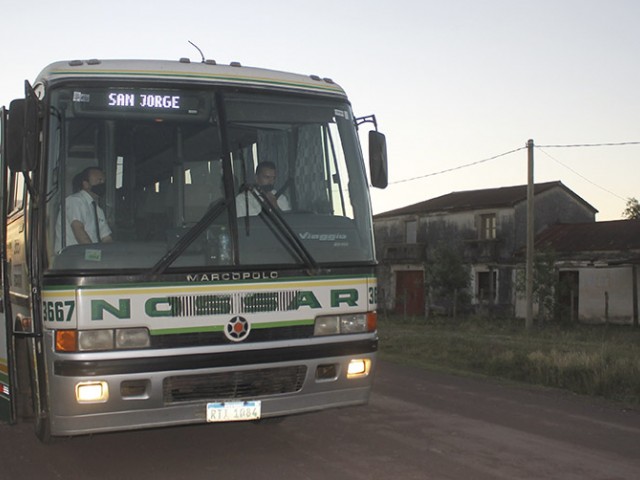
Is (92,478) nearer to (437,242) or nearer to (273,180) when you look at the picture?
(273,180)

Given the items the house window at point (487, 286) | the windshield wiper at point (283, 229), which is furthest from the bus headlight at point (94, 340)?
the house window at point (487, 286)

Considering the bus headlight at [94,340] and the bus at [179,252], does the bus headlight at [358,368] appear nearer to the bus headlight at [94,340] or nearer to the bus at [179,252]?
the bus at [179,252]

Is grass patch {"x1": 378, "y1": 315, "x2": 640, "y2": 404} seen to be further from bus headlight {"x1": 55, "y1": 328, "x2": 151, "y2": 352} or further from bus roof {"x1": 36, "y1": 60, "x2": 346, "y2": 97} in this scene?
bus headlight {"x1": 55, "y1": 328, "x2": 151, "y2": 352}

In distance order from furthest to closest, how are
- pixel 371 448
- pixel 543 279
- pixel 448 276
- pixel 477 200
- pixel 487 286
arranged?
pixel 477 200, pixel 487 286, pixel 448 276, pixel 543 279, pixel 371 448

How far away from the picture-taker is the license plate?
621 cm

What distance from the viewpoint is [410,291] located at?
4669 cm

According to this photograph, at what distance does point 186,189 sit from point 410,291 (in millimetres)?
40883

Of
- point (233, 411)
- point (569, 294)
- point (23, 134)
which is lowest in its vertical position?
point (569, 294)

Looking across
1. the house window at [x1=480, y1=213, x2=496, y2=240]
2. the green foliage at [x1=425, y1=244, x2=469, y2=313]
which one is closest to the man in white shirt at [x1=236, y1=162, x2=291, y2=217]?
the green foliage at [x1=425, y1=244, x2=469, y2=313]

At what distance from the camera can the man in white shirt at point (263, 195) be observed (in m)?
6.39

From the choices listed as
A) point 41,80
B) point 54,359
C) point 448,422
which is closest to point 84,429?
point 54,359

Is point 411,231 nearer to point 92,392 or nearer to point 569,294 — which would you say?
point 569,294

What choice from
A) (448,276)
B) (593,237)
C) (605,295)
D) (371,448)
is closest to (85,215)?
(371,448)

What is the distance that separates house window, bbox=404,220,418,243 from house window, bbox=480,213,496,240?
16.0ft
